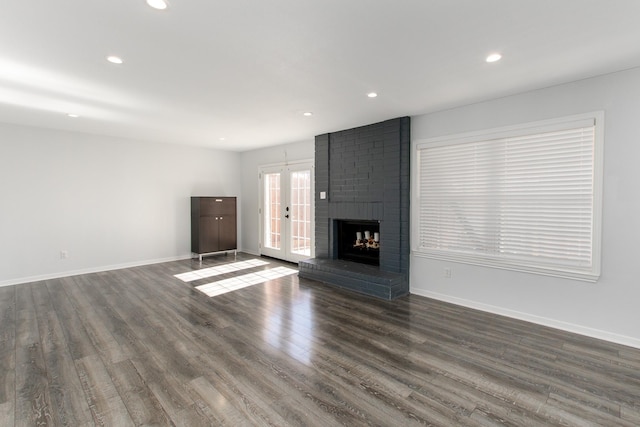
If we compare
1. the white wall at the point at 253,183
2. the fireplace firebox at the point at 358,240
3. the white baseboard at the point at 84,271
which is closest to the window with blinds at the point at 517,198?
the fireplace firebox at the point at 358,240

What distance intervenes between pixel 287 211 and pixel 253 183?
130 centimetres

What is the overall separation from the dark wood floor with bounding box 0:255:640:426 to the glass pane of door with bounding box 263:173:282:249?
286 centimetres

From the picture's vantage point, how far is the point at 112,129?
4.98 metres

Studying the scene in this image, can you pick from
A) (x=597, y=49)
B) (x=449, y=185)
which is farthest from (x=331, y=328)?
(x=597, y=49)

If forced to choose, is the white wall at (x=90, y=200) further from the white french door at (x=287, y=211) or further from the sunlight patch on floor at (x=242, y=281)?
the sunlight patch on floor at (x=242, y=281)

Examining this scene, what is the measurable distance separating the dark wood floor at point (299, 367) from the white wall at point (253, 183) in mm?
3323

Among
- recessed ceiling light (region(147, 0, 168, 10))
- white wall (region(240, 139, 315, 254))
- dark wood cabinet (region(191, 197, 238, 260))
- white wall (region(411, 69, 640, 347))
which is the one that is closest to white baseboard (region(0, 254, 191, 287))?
dark wood cabinet (region(191, 197, 238, 260))

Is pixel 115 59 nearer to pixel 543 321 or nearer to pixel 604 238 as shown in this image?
pixel 604 238

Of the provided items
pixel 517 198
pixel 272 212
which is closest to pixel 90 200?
pixel 272 212

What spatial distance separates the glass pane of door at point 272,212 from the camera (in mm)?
6555

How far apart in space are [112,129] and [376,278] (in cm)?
468

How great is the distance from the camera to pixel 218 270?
5605mm

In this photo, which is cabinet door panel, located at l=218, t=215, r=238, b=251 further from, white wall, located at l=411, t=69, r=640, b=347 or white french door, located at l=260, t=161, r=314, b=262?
white wall, located at l=411, t=69, r=640, b=347

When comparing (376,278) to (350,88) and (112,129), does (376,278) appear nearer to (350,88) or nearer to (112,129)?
(350,88)
